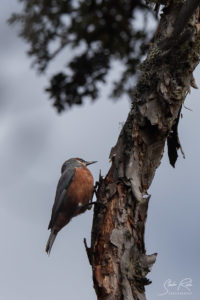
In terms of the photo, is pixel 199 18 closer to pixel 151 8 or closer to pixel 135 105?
pixel 151 8

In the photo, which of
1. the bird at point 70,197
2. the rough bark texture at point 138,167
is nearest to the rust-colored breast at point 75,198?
the bird at point 70,197

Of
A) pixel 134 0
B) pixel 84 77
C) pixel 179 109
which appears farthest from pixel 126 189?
pixel 134 0

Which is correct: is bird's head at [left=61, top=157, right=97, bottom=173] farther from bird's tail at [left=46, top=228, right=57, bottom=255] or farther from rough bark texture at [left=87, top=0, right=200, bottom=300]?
rough bark texture at [left=87, top=0, right=200, bottom=300]

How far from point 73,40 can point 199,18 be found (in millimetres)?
1579

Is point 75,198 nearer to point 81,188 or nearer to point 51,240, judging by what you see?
point 81,188

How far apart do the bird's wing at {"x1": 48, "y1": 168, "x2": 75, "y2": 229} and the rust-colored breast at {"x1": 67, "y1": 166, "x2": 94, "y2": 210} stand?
6cm

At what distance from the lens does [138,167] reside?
13.0 ft

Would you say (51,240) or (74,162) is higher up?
(74,162)

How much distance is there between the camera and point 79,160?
6066 millimetres

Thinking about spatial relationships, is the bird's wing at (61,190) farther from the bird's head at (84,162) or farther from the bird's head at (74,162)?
the bird's head at (84,162)

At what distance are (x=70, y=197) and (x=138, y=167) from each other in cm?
173

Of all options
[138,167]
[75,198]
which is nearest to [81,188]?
[75,198]

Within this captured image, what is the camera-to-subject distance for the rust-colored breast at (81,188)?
524cm

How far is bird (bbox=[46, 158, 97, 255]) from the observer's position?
529 centimetres
